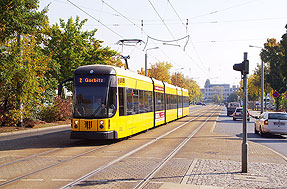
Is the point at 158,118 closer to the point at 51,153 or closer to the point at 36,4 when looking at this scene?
the point at 36,4

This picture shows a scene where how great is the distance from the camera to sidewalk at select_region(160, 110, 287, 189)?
769 centimetres

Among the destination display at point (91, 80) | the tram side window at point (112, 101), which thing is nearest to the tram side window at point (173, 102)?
the tram side window at point (112, 101)

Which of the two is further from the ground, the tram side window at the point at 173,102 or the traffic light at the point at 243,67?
the traffic light at the point at 243,67

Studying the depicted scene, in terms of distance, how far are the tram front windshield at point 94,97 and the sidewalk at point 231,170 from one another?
3.72m

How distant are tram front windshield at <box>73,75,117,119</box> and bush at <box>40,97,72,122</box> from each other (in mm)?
14943

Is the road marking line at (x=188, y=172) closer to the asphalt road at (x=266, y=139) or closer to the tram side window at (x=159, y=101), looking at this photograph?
the asphalt road at (x=266, y=139)

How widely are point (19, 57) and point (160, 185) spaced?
57.2 ft

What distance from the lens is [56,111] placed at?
29578 millimetres

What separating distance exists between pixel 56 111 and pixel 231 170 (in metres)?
22.5

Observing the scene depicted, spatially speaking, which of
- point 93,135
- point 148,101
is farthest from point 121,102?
point 148,101

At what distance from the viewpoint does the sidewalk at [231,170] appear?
25.2ft

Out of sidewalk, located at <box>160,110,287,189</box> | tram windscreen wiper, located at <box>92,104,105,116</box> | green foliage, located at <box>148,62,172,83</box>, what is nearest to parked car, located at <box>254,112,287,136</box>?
sidewalk, located at <box>160,110,287,189</box>

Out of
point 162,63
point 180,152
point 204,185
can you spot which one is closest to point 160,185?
point 204,185

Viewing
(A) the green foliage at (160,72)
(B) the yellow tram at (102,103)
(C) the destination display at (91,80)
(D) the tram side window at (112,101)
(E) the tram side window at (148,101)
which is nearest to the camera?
(B) the yellow tram at (102,103)
